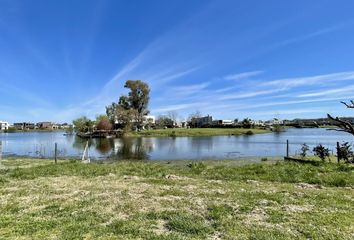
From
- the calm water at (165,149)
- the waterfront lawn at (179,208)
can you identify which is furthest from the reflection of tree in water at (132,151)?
the waterfront lawn at (179,208)

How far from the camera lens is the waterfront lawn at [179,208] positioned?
633 cm

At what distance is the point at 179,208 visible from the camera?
8.29 meters

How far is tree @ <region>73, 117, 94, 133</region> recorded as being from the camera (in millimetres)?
110525

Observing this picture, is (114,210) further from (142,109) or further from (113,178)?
(142,109)

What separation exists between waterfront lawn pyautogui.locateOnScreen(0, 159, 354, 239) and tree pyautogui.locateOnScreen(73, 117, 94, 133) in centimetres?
9994

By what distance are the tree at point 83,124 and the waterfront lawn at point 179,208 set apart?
99939mm

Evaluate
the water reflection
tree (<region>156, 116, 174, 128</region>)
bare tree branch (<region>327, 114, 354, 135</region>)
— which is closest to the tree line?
tree (<region>156, 116, 174, 128</region>)

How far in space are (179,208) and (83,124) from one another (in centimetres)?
10984

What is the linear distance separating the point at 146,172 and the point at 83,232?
9323 mm

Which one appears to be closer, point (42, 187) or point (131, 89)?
point (42, 187)

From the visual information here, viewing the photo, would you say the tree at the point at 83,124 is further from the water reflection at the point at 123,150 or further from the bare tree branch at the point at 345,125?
the bare tree branch at the point at 345,125

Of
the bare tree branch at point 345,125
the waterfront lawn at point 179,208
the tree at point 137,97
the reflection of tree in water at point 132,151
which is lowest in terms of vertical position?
the reflection of tree in water at point 132,151

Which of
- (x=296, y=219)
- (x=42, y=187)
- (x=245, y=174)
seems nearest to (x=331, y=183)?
(x=245, y=174)

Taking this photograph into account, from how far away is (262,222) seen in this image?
6.96 m
